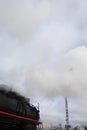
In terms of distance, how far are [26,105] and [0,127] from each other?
491 centimetres

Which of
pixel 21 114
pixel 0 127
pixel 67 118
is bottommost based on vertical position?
pixel 0 127

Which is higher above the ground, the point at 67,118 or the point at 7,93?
the point at 67,118

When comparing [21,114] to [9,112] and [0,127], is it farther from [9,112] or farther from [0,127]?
[0,127]

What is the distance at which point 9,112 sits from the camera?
45.2 ft

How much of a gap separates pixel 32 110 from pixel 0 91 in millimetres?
5653

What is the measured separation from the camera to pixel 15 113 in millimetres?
14711

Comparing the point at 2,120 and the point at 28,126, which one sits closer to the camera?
the point at 2,120

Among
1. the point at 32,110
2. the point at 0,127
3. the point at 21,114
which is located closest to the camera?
the point at 0,127

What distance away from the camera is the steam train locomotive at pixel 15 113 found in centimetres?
1313

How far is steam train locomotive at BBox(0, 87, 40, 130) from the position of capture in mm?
13133

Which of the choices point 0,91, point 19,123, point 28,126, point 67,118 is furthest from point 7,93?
point 67,118

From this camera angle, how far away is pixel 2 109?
1289 cm

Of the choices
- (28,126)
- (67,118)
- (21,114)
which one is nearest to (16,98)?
(21,114)

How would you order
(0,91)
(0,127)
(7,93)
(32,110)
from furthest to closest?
1. (32,110)
2. (7,93)
3. (0,91)
4. (0,127)
